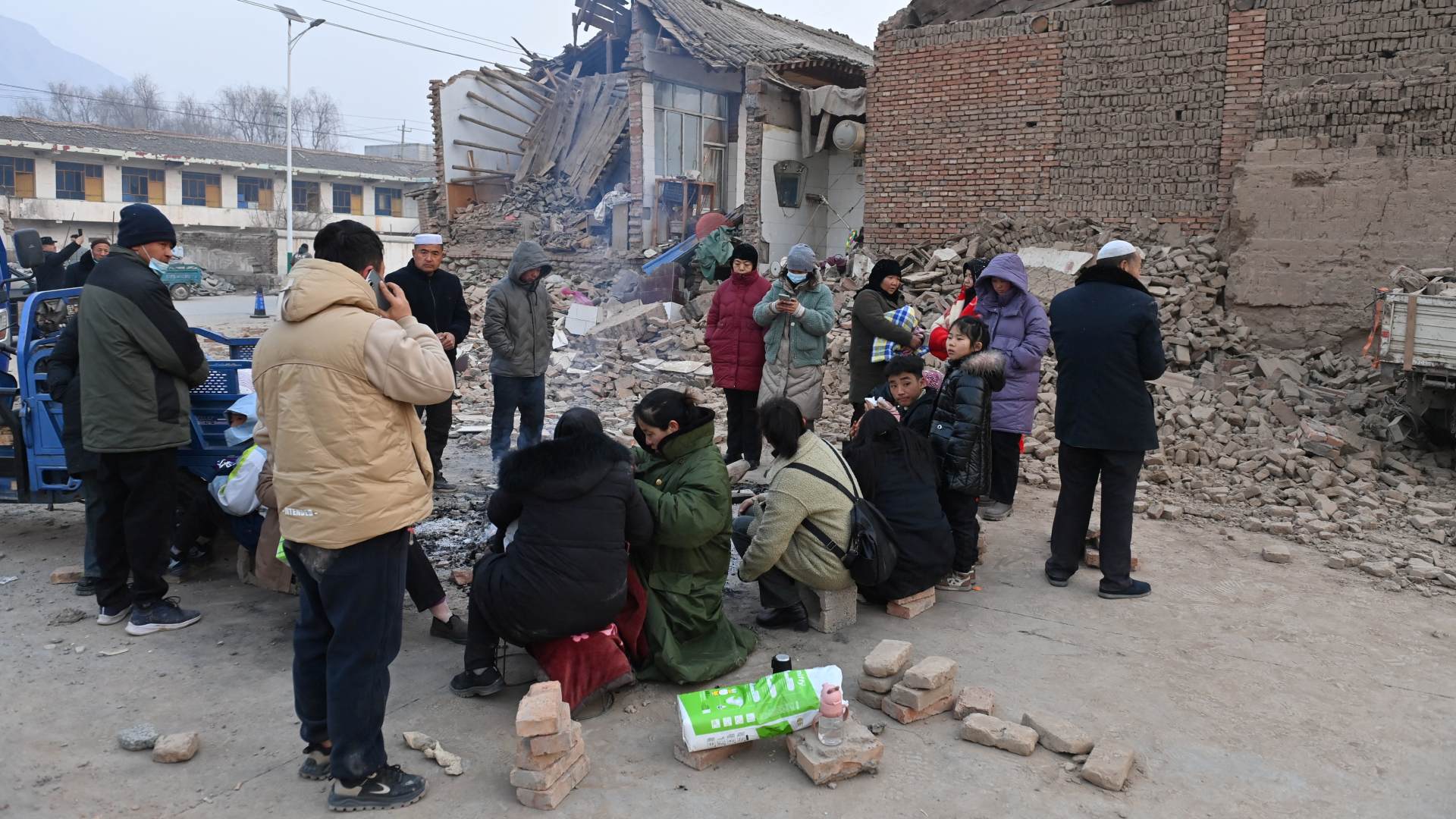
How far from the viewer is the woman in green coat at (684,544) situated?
13.0 ft

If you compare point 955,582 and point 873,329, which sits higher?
point 873,329

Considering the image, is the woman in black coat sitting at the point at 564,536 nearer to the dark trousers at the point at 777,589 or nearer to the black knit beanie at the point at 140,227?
the dark trousers at the point at 777,589

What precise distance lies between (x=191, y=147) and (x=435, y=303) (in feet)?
137

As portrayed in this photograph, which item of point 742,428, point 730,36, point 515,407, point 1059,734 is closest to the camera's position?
point 1059,734

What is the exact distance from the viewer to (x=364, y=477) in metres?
2.98

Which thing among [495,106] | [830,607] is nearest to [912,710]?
[830,607]

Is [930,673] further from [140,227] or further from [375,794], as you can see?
[140,227]

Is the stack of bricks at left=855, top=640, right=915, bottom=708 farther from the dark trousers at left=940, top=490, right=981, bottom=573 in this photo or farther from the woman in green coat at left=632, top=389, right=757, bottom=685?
the dark trousers at left=940, top=490, right=981, bottom=573

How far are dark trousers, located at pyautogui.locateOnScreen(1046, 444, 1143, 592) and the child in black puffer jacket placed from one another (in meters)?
0.52

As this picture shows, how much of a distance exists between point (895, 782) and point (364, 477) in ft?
6.67

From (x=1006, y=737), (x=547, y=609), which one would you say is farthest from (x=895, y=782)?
(x=547, y=609)

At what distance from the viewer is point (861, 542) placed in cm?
443

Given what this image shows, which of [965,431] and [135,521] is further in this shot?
[965,431]

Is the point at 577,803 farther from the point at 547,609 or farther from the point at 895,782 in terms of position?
the point at 895,782
